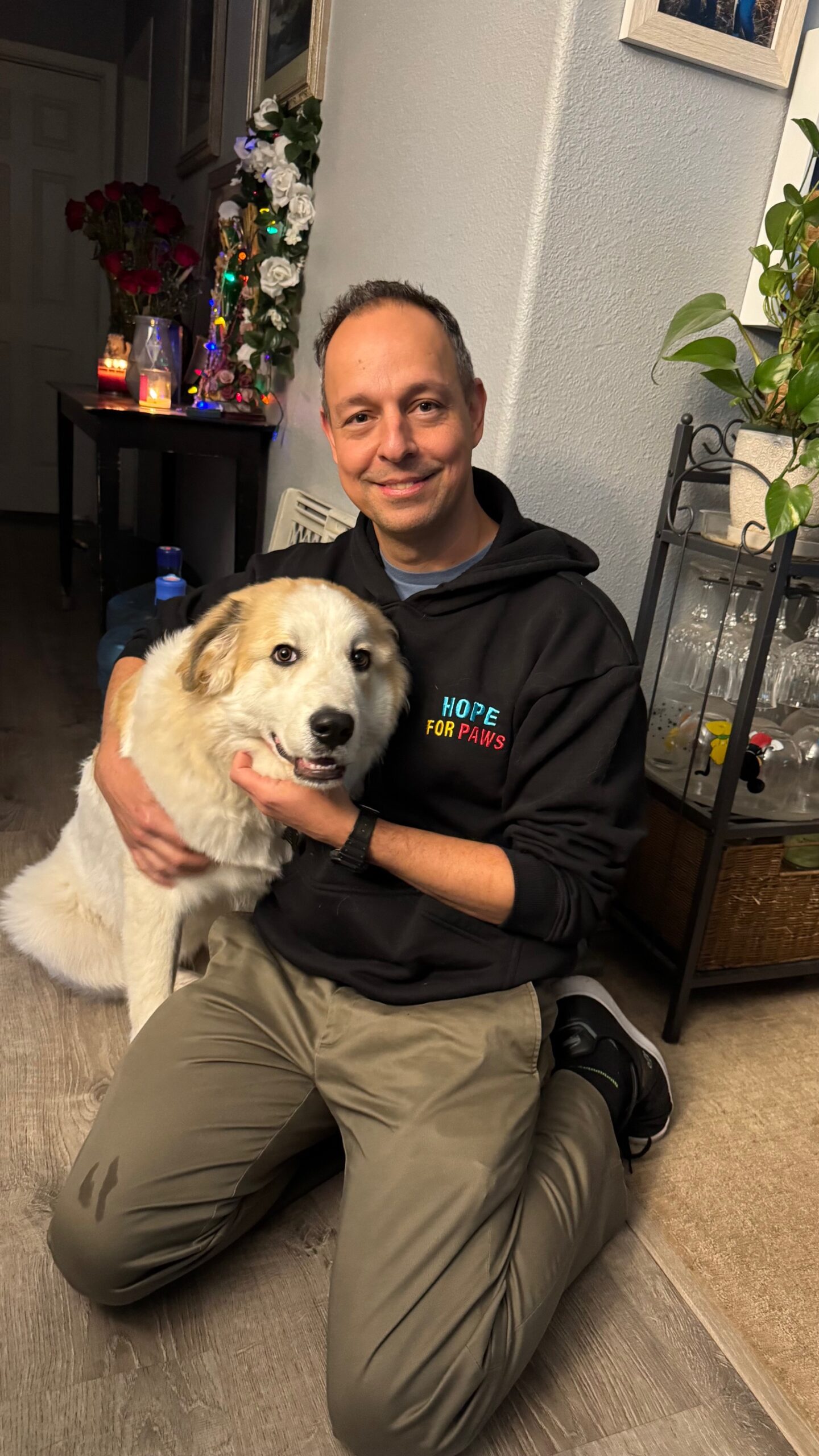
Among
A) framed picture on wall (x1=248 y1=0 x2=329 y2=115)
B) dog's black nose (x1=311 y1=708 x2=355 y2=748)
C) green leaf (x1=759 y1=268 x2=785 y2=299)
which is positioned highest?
framed picture on wall (x1=248 y1=0 x2=329 y2=115)

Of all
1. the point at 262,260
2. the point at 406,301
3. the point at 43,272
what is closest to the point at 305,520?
the point at 262,260

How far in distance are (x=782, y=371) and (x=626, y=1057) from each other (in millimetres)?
1147

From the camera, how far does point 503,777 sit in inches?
49.3

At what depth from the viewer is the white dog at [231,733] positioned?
1.11 meters

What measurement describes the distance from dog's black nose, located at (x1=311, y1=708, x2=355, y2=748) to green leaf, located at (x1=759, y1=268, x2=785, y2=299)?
112cm

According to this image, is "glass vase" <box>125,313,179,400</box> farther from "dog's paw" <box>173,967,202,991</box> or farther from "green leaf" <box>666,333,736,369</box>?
"dog's paw" <box>173,967,202,991</box>

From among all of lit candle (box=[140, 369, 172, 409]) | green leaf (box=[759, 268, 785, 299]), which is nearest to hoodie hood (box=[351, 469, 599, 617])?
green leaf (box=[759, 268, 785, 299])

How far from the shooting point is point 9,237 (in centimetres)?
531

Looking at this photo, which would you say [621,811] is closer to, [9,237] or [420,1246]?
[420,1246]

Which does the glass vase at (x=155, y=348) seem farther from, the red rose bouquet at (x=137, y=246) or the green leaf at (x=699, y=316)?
the green leaf at (x=699, y=316)

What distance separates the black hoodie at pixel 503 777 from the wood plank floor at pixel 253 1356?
41 centimetres

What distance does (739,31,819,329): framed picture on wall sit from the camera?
164cm

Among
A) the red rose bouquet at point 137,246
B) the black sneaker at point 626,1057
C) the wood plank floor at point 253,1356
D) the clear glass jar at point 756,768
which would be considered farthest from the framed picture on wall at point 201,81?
the wood plank floor at point 253,1356

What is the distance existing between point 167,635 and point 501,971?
2.36 ft
